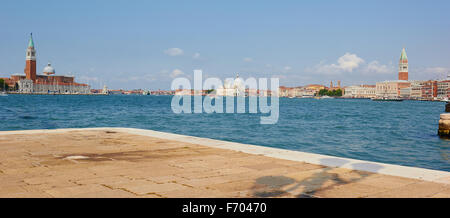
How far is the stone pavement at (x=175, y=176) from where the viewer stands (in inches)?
193

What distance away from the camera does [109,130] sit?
1273 cm

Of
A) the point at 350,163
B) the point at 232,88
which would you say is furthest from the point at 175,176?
the point at 232,88

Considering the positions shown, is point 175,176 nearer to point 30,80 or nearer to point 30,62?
point 30,62

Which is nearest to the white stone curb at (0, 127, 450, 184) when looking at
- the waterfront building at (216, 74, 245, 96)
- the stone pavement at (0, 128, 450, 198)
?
the stone pavement at (0, 128, 450, 198)

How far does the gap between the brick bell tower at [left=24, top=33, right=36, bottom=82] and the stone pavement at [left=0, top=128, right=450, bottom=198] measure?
195 meters

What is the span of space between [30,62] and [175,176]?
198 metres

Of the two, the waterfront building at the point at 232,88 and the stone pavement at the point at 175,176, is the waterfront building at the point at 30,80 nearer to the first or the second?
the waterfront building at the point at 232,88

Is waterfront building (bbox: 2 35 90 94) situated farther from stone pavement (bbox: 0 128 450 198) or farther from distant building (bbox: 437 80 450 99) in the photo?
stone pavement (bbox: 0 128 450 198)

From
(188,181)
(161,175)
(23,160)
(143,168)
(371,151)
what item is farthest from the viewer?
(371,151)

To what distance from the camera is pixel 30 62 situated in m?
182

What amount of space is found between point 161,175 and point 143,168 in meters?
0.69

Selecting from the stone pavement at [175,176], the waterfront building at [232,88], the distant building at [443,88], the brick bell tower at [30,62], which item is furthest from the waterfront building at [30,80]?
the stone pavement at [175,176]
